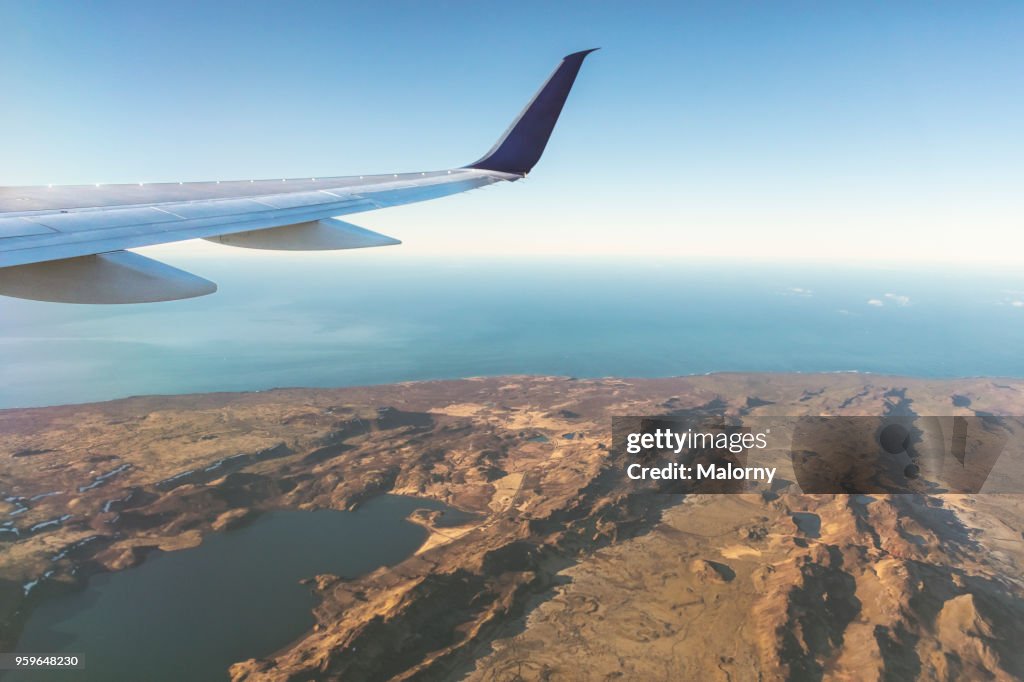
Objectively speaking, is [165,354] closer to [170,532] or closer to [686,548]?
[170,532]

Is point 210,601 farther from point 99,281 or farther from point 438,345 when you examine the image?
point 438,345

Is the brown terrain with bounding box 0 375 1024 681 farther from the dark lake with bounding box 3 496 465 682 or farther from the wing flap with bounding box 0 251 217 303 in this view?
the wing flap with bounding box 0 251 217 303

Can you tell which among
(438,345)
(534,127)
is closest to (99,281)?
(534,127)

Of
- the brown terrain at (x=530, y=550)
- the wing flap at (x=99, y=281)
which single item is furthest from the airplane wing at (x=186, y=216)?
the brown terrain at (x=530, y=550)

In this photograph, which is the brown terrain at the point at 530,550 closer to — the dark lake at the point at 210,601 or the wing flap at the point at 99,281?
the dark lake at the point at 210,601

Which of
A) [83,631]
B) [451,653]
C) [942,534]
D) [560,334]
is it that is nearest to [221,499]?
[83,631]

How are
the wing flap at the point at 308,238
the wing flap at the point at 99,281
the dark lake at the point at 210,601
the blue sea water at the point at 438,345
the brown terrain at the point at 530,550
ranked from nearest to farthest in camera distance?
the wing flap at the point at 99,281, the wing flap at the point at 308,238, the brown terrain at the point at 530,550, the dark lake at the point at 210,601, the blue sea water at the point at 438,345

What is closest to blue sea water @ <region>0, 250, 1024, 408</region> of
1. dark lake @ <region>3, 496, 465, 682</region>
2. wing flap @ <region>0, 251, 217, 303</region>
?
dark lake @ <region>3, 496, 465, 682</region>
